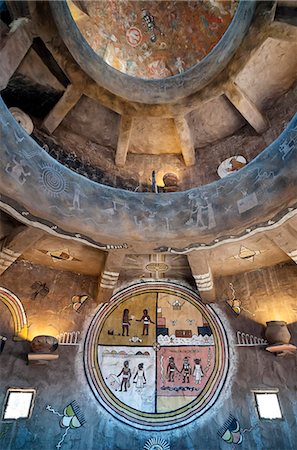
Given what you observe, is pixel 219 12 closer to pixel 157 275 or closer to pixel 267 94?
pixel 267 94

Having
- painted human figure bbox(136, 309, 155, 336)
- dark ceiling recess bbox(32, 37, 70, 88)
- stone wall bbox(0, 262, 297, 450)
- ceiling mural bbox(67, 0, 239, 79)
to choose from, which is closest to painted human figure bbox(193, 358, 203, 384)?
stone wall bbox(0, 262, 297, 450)

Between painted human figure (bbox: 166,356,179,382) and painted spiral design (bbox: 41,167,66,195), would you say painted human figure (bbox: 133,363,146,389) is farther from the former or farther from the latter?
painted spiral design (bbox: 41,167,66,195)

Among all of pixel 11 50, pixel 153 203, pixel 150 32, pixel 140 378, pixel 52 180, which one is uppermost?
pixel 150 32

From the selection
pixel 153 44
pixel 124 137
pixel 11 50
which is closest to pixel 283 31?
pixel 124 137

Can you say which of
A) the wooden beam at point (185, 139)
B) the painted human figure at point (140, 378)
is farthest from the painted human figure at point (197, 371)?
the wooden beam at point (185, 139)

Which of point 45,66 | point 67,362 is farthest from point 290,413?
point 45,66

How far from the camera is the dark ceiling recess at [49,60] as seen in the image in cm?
732

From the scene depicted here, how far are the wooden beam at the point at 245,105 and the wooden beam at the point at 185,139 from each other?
1.54m

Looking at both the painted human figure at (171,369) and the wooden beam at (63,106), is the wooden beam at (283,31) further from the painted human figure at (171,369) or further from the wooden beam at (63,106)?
the painted human figure at (171,369)

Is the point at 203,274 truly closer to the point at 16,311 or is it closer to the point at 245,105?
the point at 245,105

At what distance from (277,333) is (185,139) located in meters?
6.48

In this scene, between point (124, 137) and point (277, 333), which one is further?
point (124, 137)

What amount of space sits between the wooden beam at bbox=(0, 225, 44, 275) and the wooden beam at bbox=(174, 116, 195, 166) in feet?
17.9

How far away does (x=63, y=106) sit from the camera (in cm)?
813
